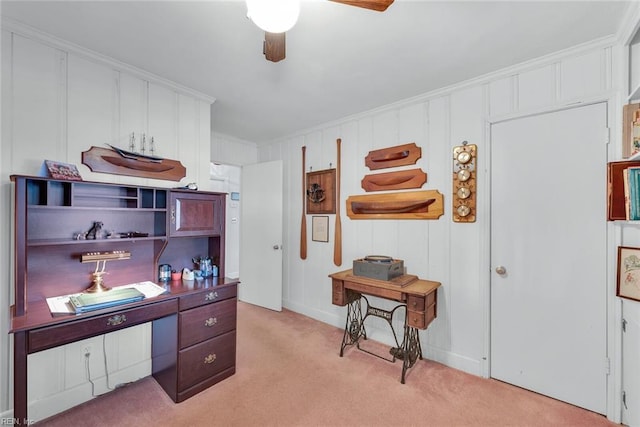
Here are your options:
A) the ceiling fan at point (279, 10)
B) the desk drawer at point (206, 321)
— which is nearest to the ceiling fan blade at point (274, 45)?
the ceiling fan at point (279, 10)

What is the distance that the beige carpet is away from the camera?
1.80 meters

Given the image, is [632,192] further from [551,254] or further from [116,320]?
[116,320]

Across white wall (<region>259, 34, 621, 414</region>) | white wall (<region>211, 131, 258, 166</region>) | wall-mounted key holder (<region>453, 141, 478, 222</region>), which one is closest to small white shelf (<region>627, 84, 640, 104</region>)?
white wall (<region>259, 34, 621, 414</region>)

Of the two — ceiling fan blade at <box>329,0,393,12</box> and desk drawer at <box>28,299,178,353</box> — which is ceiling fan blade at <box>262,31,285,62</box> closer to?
ceiling fan blade at <box>329,0,393,12</box>

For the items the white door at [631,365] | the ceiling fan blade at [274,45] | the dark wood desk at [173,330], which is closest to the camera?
the ceiling fan blade at [274,45]

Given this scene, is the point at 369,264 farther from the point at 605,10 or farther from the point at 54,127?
the point at 54,127

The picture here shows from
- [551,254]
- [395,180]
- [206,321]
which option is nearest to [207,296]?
[206,321]

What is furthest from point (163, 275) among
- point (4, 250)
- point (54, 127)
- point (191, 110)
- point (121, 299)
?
point (191, 110)

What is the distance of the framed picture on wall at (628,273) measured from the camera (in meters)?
1.57

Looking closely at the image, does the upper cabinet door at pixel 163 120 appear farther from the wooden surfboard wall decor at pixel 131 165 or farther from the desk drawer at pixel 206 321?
the desk drawer at pixel 206 321

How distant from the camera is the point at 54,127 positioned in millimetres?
1860

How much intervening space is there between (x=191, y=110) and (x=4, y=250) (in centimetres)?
166

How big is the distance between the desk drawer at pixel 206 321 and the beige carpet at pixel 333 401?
414mm

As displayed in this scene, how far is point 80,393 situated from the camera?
1.95m
